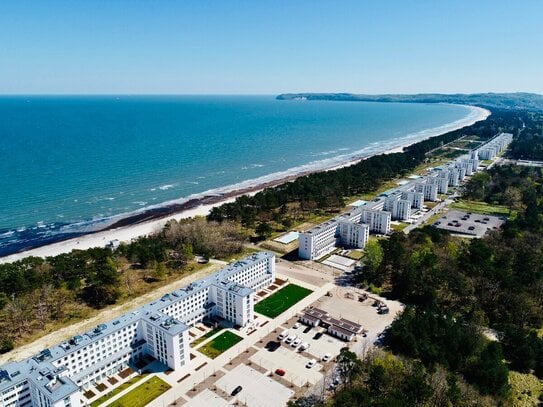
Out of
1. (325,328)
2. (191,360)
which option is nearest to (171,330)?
(191,360)

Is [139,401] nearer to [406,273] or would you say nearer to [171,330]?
[171,330]

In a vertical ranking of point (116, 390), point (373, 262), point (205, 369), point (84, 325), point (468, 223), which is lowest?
point (116, 390)

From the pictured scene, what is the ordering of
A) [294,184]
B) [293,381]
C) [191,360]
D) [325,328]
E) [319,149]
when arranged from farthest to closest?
[319,149] < [294,184] < [325,328] < [191,360] < [293,381]

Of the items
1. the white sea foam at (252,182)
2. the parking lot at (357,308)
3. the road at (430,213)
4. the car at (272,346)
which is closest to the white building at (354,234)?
the road at (430,213)

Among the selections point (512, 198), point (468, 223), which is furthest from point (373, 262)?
point (512, 198)

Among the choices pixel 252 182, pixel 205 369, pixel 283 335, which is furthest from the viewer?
pixel 252 182

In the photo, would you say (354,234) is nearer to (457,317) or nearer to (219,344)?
(457,317)
